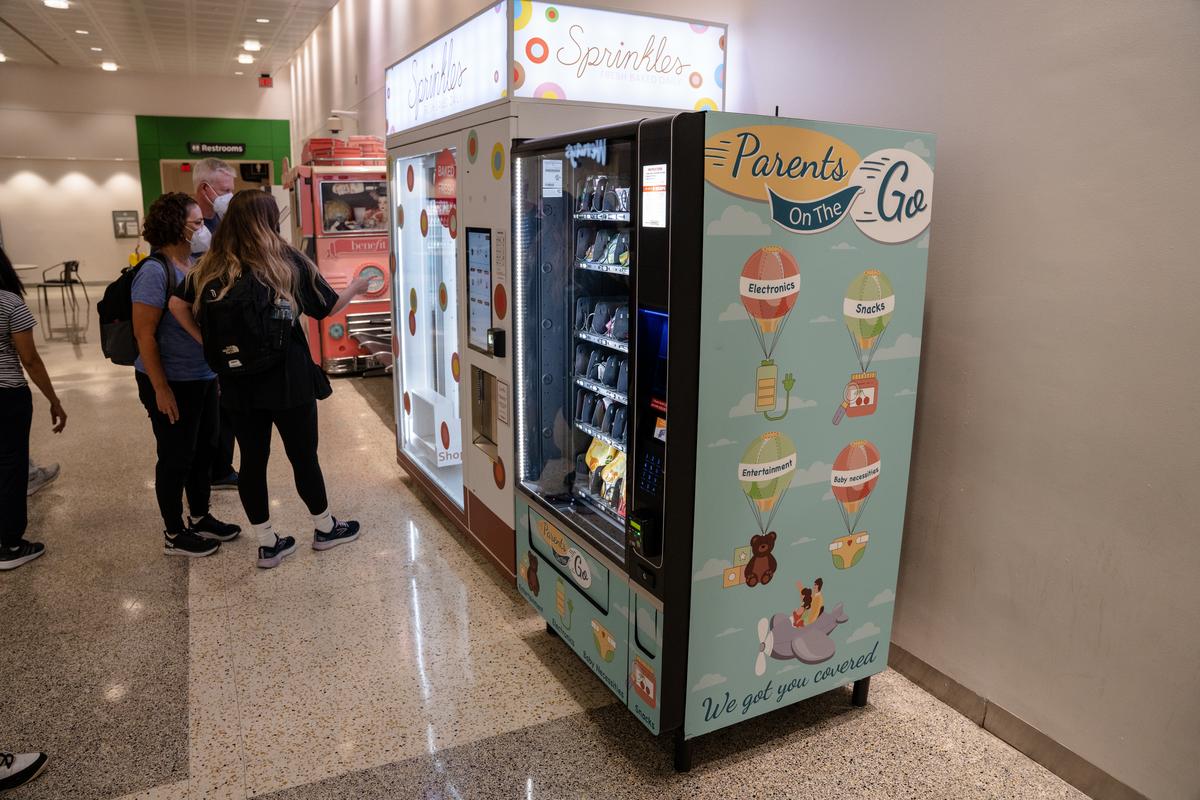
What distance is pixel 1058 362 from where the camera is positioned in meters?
2.27

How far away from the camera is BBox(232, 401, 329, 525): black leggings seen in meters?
3.51

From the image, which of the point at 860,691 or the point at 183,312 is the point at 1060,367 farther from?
the point at 183,312

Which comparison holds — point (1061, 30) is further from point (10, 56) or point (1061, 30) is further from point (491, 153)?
point (10, 56)

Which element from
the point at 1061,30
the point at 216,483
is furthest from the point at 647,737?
the point at 216,483

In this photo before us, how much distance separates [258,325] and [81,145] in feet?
53.4

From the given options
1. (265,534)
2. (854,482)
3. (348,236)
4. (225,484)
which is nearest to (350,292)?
(265,534)

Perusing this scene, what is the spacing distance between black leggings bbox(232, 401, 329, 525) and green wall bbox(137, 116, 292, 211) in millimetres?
15374

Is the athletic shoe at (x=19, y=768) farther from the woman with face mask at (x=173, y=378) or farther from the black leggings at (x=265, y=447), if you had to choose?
the woman with face mask at (x=173, y=378)

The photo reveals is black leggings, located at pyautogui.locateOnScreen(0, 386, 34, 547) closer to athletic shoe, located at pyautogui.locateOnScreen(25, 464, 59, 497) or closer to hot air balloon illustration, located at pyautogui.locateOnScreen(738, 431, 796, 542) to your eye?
athletic shoe, located at pyautogui.locateOnScreen(25, 464, 59, 497)

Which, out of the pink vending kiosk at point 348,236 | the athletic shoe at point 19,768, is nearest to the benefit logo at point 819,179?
the athletic shoe at point 19,768

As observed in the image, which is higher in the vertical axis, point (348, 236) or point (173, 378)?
point (348, 236)

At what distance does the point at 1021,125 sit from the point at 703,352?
1178 millimetres

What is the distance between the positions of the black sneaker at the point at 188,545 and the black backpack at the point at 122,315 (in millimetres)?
851

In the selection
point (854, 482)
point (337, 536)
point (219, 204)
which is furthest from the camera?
point (219, 204)
